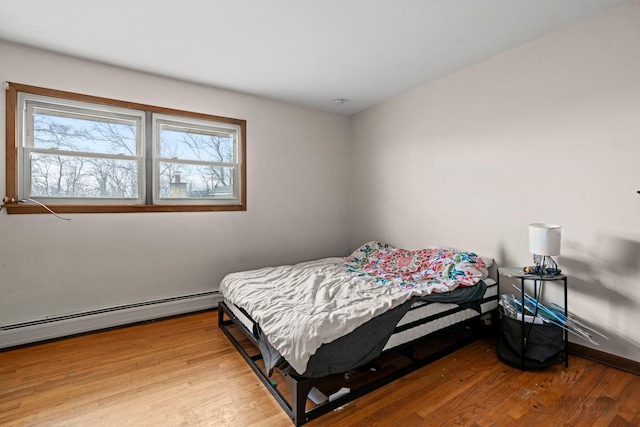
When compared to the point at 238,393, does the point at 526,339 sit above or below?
above

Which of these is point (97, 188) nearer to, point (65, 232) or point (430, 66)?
point (65, 232)

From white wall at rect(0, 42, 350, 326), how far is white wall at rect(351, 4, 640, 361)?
1150 mm

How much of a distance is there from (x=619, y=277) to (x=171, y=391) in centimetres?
302

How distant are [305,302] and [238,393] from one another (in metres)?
0.67

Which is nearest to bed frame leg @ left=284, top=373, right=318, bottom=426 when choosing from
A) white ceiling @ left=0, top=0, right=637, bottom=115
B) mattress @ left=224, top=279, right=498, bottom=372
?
mattress @ left=224, top=279, right=498, bottom=372

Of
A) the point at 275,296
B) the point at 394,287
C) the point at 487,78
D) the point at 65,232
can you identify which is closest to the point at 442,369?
the point at 394,287

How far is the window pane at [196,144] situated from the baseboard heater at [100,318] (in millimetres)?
1471

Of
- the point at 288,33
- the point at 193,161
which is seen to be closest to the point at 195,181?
the point at 193,161

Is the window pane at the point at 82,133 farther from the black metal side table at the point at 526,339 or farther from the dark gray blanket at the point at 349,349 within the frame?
the black metal side table at the point at 526,339

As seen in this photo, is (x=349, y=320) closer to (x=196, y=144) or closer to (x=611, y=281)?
(x=611, y=281)

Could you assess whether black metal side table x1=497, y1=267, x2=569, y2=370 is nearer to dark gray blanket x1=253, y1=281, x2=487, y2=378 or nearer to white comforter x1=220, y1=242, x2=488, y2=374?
white comforter x1=220, y1=242, x2=488, y2=374

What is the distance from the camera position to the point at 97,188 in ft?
9.07

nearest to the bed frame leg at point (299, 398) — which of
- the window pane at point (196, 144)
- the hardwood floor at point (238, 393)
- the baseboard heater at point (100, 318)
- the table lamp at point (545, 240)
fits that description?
the hardwood floor at point (238, 393)

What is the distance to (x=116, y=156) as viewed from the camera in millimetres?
2822
